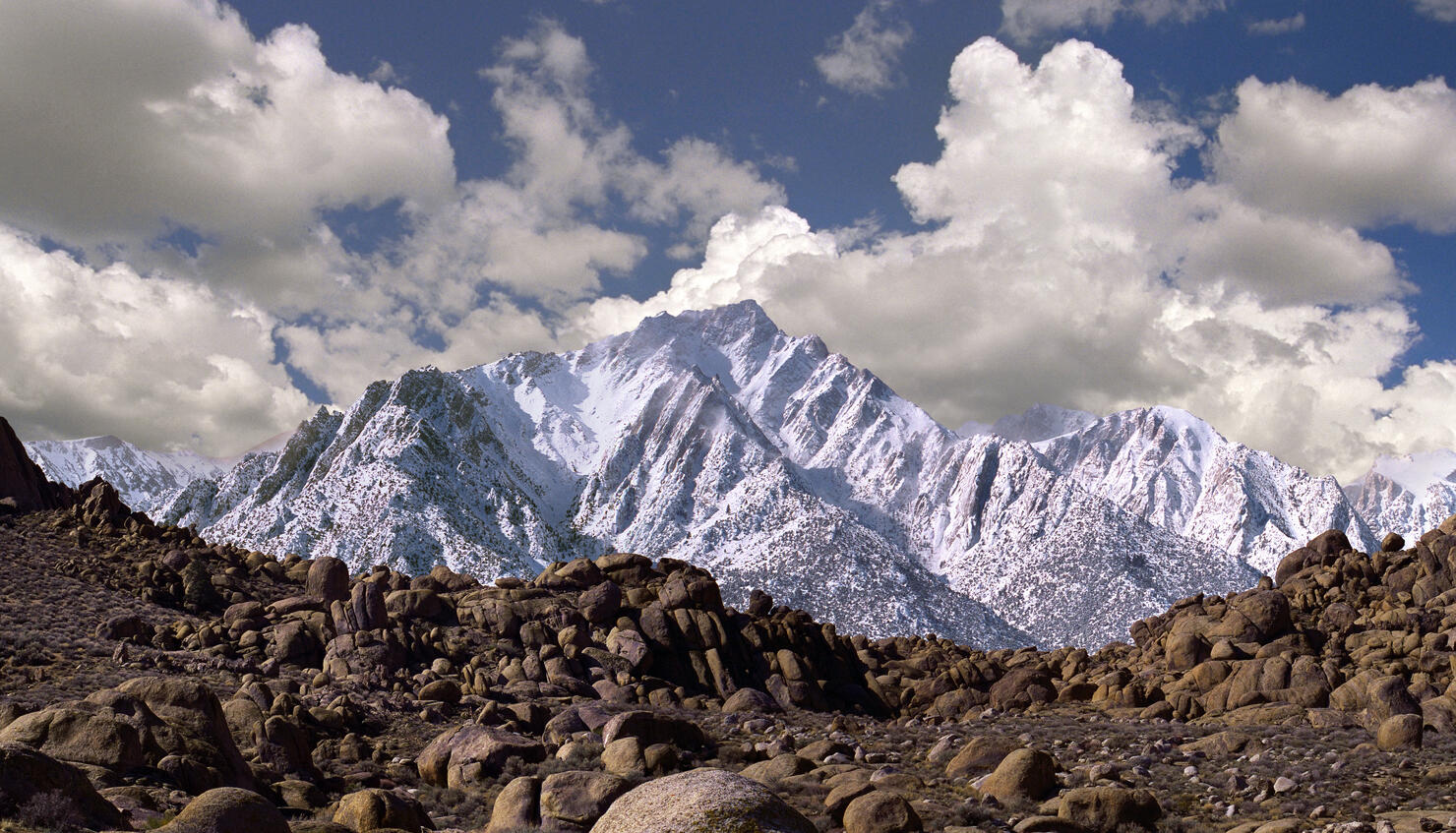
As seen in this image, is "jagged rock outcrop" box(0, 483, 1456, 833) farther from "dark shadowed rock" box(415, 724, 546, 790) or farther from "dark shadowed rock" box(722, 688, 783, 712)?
"dark shadowed rock" box(722, 688, 783, 712)

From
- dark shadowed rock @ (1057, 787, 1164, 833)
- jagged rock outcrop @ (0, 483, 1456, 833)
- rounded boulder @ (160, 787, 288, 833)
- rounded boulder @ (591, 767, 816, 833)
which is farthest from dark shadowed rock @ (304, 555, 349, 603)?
rounded boulder @ (591, 767, 816, 833)

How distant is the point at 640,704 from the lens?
54.7 m

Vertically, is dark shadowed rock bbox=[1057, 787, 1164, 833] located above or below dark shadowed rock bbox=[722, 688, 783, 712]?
below

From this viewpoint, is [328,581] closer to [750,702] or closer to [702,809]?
[750,702]

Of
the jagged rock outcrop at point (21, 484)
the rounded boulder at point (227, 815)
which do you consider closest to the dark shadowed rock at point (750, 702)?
the rounded boulder at point (227, 815)

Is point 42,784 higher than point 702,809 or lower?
lower

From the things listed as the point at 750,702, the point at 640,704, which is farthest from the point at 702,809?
the point at 750,702

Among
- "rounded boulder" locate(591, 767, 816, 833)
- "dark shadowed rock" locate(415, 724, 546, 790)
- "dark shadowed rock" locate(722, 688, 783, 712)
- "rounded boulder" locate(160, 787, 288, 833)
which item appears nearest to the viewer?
"rounded boulder" locate(591, 767, 816, 833)

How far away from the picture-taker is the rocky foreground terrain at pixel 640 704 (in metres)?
25.1

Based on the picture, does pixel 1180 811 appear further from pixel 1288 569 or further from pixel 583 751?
pixel 1288 569

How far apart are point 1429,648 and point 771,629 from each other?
41339mm

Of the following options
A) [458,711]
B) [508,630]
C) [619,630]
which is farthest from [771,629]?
[458,711]

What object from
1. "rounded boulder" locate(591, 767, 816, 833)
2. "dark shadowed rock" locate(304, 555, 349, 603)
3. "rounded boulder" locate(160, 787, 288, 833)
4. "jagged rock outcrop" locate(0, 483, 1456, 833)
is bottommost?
"rounded boulder" locate(160, 787, 288, 833)

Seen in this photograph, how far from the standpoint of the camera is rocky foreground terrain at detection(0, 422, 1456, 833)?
25094 mm
